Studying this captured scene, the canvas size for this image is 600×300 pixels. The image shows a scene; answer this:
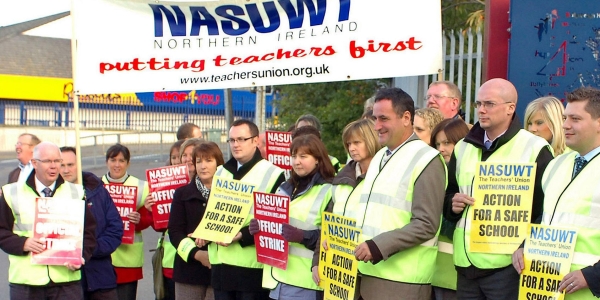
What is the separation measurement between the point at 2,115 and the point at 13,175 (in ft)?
95.8

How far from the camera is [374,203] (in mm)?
5539

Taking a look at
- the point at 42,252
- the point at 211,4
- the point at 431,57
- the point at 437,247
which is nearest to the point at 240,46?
the point at 211,4

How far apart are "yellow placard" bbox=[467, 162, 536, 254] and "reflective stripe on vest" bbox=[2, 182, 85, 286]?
138 inches

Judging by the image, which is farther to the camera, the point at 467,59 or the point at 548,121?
the point at 467,59

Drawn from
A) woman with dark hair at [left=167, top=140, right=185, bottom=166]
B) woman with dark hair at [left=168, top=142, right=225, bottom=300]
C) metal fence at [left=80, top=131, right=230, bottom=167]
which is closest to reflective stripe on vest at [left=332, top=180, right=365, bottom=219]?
woman with dark hair at [left=168, top=142, right=225, bottom=300]

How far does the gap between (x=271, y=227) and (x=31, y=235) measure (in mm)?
2075

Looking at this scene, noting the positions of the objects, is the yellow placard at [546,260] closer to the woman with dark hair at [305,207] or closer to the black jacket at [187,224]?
the woman with dark hair at [305,207]

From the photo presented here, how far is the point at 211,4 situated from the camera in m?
A: 7.96

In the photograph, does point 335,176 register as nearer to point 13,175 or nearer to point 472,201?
point 472,201

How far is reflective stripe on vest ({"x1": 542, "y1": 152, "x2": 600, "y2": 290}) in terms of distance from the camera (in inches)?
183

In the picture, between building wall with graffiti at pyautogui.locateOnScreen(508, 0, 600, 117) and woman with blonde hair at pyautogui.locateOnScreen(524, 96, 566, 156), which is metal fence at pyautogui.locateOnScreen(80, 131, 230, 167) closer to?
building wall with graffiti at pyautogui.locateOnScreen(508, 0, 600, 117)

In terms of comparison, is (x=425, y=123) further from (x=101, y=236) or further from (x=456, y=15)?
(x=456, y=15)

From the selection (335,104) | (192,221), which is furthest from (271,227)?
(335,104)

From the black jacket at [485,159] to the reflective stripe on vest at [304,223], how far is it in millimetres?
1203
